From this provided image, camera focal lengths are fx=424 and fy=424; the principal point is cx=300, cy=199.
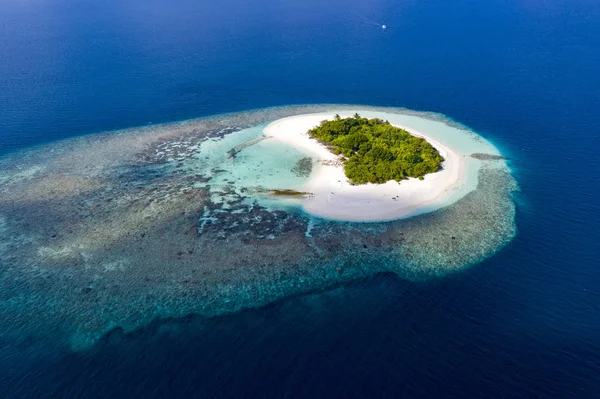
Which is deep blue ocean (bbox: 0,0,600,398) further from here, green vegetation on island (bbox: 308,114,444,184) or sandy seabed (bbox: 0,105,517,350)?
green vegetation on island (bbox: 308,114,444,184)

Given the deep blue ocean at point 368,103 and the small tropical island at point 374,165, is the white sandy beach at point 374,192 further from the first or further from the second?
the deep blue ocean at point 368,103

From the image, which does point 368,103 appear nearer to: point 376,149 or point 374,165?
point 376,149

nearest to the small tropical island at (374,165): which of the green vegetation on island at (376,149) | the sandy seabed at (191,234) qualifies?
the green vegetation on island at (376,149)

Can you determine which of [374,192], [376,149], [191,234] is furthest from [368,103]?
[191,234]

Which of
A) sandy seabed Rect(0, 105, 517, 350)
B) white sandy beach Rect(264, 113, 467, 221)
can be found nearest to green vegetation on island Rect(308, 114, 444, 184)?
white sandy beach Rect(264, 113, 467, 221)

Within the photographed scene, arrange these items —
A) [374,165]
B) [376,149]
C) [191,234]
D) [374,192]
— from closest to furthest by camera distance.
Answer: [191,234] < [374,192] < [374,165] < [376,149]
